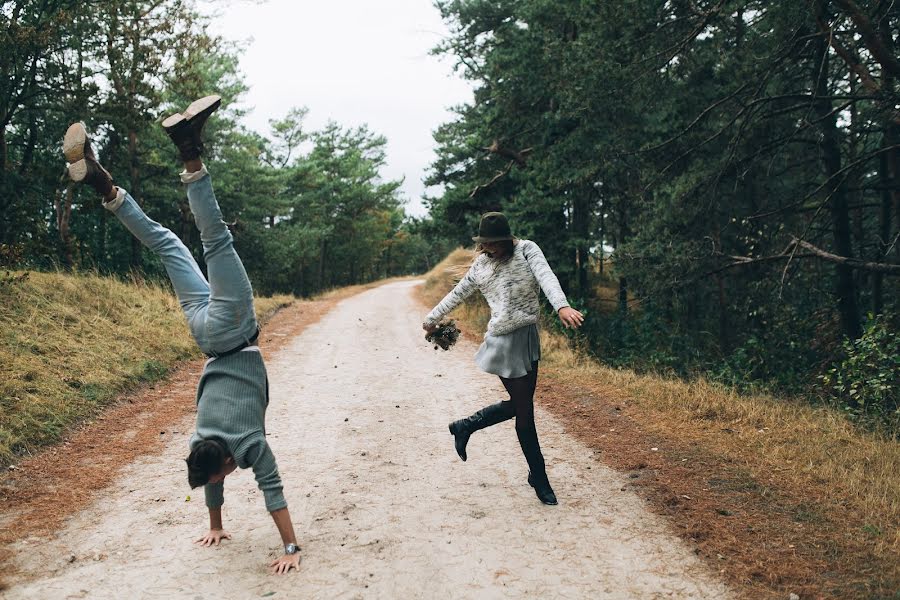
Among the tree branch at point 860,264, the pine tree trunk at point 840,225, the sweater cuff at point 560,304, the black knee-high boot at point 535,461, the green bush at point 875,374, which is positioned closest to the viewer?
the sweater cuff at point 560,304

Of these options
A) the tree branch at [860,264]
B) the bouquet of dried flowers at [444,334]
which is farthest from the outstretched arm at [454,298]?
the tree branch at [860,264]

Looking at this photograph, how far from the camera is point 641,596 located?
315 cm

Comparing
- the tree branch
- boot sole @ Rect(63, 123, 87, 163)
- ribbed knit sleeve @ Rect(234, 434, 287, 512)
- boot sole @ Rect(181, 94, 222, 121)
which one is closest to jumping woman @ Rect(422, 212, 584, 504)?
ribbed knit sleeve @ Rect(234, 434, 287, 512)

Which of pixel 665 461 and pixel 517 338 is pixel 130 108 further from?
pixel 665 461

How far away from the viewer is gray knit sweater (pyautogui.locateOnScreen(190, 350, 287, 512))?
3316mm

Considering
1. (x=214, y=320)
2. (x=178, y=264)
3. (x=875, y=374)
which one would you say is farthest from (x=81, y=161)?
(x=875, y=374)

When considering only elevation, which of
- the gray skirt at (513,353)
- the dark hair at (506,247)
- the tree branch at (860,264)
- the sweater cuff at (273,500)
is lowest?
the sweater cuff at (273,500)

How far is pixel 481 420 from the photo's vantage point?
4719 millimetres

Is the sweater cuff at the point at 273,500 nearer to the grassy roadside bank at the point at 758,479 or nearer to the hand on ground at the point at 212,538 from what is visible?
the hand on ground at the point at 212,538

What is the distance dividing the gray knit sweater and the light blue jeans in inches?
5.2

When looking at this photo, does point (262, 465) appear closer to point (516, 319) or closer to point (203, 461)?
point (203, 461)

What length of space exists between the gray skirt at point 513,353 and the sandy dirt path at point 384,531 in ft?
3.31

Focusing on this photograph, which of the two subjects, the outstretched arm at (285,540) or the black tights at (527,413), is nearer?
the outstretched arm at (285,540)

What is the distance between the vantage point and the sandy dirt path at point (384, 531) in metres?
3.29
